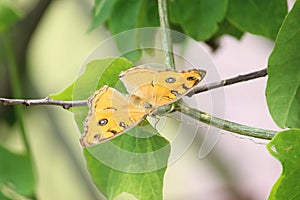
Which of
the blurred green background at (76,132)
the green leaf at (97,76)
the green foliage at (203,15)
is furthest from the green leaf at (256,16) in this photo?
the blurred green background at (76,132)

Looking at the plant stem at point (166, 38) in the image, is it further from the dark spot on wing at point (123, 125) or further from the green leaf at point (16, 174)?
the green leaf at point (16, 174)

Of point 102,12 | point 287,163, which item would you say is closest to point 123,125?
point 287,163

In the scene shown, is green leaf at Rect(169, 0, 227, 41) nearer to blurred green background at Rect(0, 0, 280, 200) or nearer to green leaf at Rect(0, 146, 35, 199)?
green leaf at Rect(0, 146, 35, 199)

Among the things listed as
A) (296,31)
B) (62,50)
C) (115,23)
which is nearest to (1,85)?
(115,23)

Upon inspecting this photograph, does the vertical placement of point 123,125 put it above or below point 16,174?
above

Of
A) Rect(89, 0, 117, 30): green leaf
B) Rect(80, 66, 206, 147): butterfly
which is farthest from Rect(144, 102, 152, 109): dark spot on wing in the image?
Rect(89, 0, 117, 30): green leaf

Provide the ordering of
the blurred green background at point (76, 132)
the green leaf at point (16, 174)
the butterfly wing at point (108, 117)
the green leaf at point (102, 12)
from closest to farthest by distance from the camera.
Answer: the butterfly wing at point (108, 117) < the green leaf at point (102, 12) < the green leaf at point (16, 174) < the blurred green background at point (76, 132)

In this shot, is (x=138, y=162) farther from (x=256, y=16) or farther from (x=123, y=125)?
(x=256, y=16)
